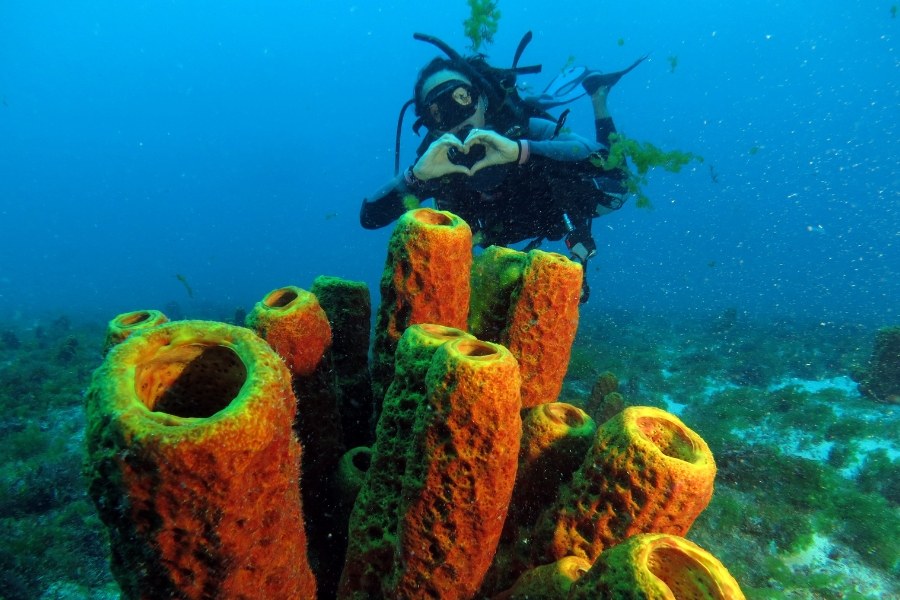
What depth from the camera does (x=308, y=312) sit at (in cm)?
203

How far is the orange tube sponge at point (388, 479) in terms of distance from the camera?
1.64m

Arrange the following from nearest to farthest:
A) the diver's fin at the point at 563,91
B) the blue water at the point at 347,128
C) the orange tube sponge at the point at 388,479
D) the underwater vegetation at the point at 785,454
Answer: the orange tube sponge at the point at 388,479
the underwater vegetation at the point at 785,454
the diver's fin at the point at 563,91
the blue water at the point at 347,128

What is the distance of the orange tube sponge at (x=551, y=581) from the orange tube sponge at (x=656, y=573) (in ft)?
0.78

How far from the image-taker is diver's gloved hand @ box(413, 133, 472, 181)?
349 cm

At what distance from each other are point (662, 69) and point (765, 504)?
452 feet

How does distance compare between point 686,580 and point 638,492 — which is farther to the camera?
point 638,492

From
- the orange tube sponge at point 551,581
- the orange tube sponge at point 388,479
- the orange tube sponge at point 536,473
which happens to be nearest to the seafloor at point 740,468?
the orange tube sponge at point 388,479

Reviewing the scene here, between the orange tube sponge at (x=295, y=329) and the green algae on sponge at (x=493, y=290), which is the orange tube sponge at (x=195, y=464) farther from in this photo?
the green algae on sponge at (x=493, y=290)

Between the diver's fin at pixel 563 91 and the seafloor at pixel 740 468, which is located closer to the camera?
the seafloor at pixel 740 468

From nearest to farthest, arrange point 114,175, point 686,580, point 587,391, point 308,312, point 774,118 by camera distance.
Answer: point 686,580 < point 308,312 < point 587,391 < point 774,118 < point 114,175

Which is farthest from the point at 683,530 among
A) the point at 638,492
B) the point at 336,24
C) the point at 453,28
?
the point at 336,24

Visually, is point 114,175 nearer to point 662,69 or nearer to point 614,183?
point 662,69

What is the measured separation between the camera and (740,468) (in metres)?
5.70

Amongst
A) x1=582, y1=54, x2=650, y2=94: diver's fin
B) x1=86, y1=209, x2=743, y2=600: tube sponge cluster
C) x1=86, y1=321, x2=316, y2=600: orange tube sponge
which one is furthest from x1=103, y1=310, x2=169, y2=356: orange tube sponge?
x1=582, y1=54, x2=650, y2=94: diver's fin
